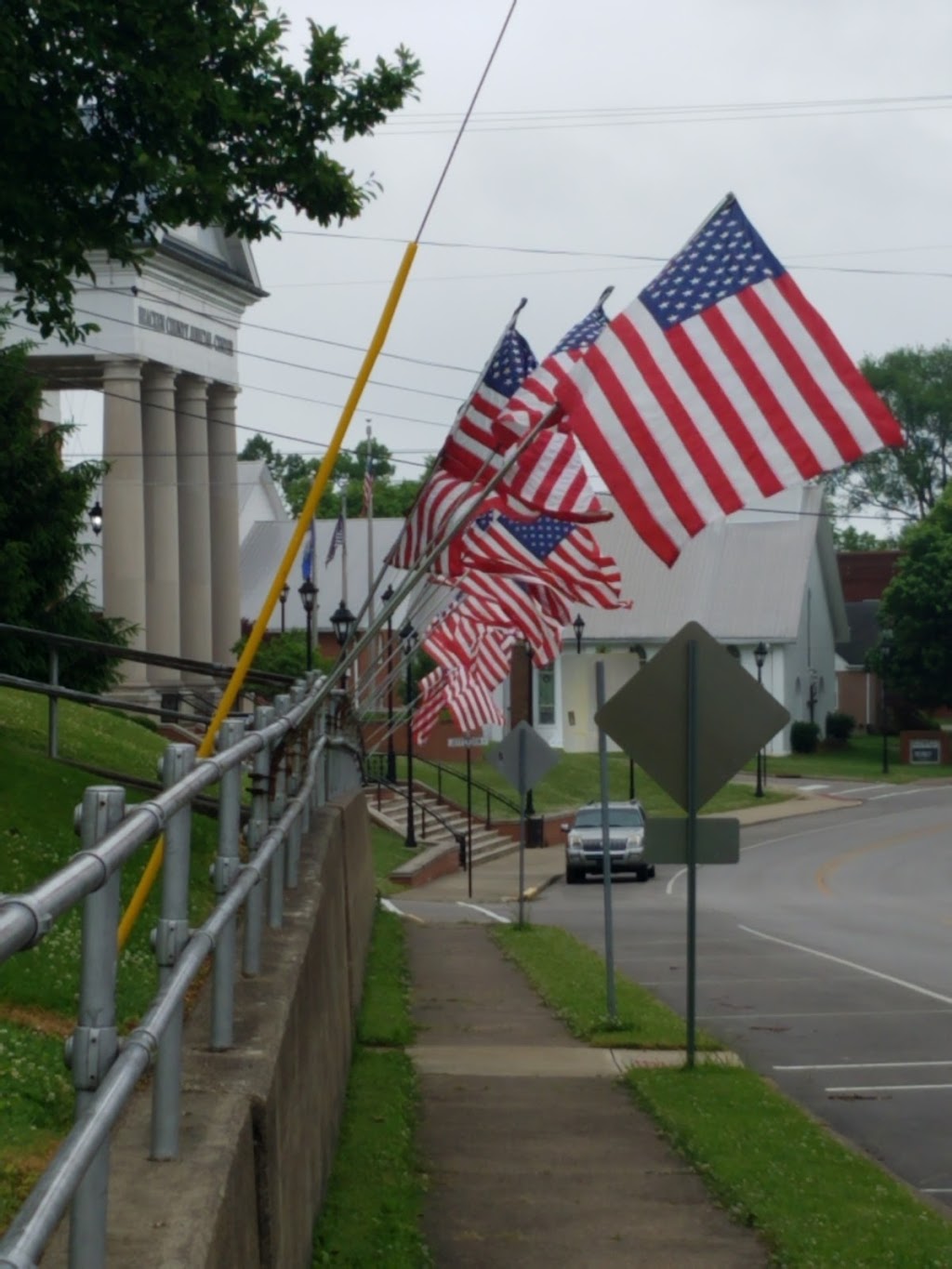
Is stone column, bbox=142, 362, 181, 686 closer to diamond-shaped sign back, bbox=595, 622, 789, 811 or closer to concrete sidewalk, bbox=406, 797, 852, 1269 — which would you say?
concrete sidewalk, bbox=406, 797, 852, 1269

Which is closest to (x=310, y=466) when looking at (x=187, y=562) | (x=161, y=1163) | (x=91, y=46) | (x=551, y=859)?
(x=187, y=562)

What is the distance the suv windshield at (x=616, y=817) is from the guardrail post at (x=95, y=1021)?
123ft

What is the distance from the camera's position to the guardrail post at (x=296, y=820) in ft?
30.2

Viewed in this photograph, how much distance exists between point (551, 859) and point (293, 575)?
43411mm

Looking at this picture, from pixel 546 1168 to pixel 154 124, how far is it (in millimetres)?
8513

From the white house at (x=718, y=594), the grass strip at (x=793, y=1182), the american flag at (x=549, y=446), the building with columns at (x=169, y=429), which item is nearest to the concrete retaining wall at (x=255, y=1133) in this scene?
the grass strip at (x=793, y=1182)

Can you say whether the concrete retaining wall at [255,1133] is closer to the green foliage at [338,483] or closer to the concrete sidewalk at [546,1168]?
the concrete sidewalk at [546,1168]

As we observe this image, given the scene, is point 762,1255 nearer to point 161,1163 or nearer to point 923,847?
point 161,1163

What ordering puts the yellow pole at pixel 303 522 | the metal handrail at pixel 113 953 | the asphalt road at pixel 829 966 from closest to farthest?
the metal handrail at pixel 113 953 → the yellow pole at pixel 303 522 → the asphalt road at pixel 829 966

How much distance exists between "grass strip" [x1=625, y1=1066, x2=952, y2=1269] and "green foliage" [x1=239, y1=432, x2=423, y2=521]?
75.0m

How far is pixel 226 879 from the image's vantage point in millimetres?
5930

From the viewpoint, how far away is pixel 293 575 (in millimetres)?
89125

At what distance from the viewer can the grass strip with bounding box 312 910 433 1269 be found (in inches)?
286

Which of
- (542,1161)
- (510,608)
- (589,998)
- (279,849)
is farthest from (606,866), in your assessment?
(279,849)
